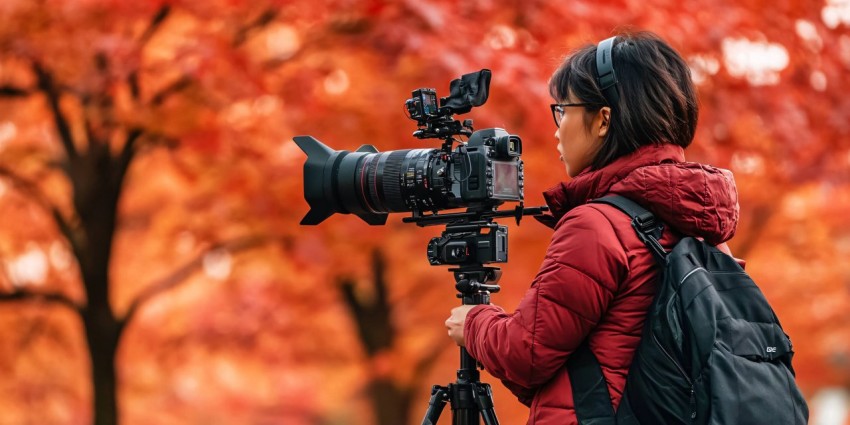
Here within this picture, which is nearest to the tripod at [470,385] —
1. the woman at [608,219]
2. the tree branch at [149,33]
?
the woman at [608,219]

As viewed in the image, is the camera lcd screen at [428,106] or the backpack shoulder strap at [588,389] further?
the camera lcd screen at [428,106]

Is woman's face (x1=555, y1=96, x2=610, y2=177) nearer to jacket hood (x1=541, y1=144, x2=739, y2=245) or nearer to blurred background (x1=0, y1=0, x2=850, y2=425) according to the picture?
jacket hood (x1=541, y1=144, x2=739, y2=245)

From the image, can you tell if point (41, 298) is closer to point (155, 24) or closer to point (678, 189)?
point (155, 24)

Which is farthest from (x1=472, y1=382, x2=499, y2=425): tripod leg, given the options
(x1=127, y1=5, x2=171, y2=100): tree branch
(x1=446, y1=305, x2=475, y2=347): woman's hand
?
(x1=127, y1=5, x2=171, y2=100): tree branch

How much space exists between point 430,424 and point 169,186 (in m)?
5.94

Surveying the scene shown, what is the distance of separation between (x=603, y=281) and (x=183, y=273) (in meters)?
6.06

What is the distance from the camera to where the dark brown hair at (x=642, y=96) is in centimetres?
211

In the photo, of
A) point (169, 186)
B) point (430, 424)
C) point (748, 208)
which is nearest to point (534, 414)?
point (430, 424)

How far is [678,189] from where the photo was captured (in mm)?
2008

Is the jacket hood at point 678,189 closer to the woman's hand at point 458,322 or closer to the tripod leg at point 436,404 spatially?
the woman's hand at point 458,322

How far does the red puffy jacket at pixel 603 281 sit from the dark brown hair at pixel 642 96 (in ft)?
0.26

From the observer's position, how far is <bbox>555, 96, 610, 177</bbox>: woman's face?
7.11 ft

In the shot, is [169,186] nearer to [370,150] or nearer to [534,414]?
[370,150]

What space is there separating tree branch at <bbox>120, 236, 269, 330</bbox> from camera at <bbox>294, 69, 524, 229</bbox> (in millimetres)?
4256
